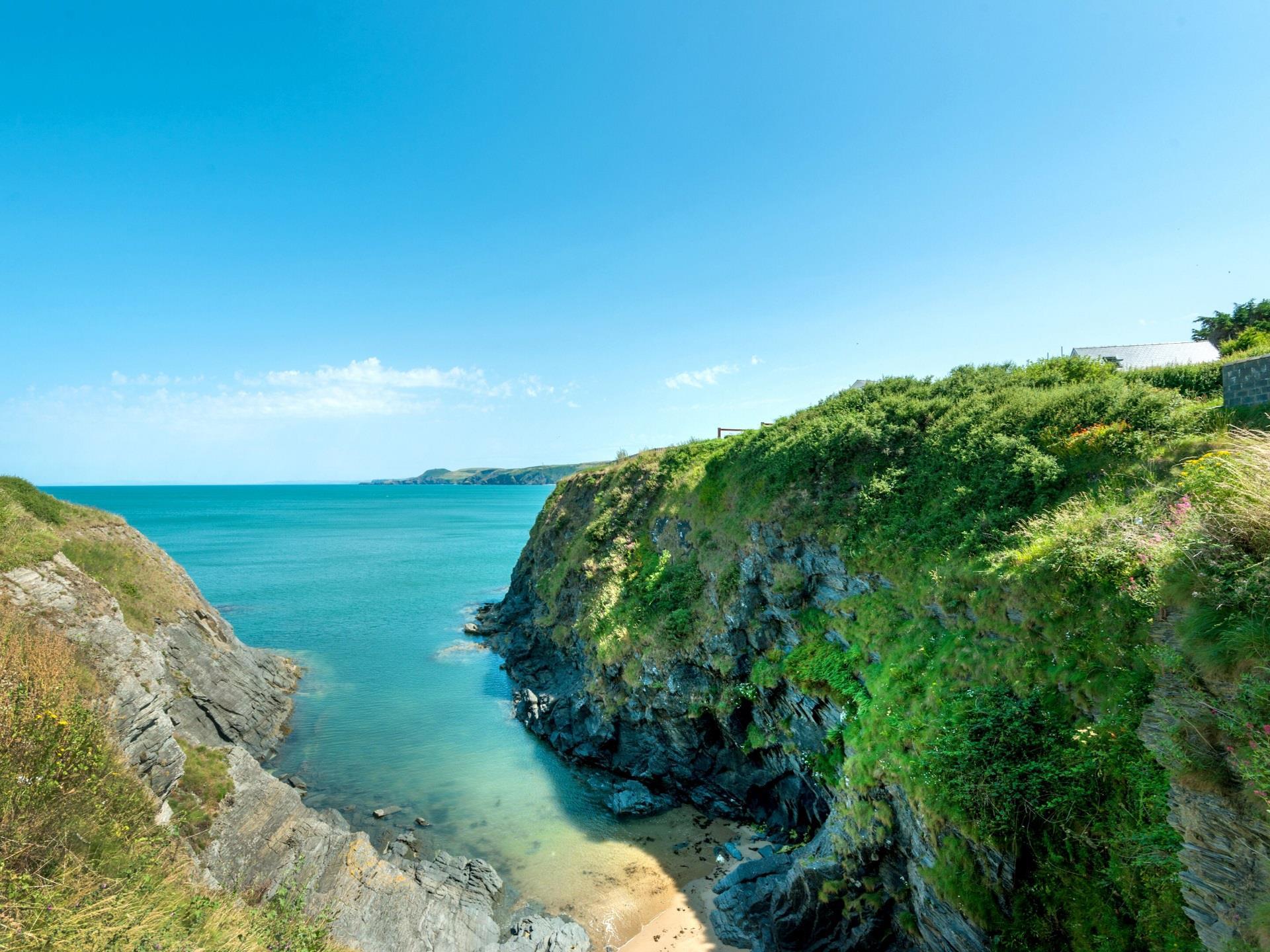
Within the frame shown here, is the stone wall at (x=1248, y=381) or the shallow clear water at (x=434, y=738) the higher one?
the stone wall at (x=1248, y=381)

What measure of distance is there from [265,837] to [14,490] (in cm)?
2287

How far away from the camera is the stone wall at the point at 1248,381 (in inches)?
480

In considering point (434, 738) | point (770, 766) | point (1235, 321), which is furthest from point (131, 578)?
point (1235, 321)

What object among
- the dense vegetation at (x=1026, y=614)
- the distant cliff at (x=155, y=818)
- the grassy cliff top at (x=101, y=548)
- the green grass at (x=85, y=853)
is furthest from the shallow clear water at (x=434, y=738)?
the grassy cliff top at (x=101, y=548)

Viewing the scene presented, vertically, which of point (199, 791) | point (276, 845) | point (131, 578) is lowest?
point (276, 845)

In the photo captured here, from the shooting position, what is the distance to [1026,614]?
11.5 meters

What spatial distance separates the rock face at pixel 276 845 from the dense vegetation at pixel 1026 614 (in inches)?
380

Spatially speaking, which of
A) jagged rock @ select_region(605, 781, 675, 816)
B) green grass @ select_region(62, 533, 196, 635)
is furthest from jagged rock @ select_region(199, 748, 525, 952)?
green grass @ select_region(62, 533, 196, 635)

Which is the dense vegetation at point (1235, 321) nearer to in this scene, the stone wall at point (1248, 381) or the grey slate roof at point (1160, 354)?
Result: the grey slate roof at point (1160, 354)

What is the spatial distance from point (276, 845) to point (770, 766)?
15.2 m

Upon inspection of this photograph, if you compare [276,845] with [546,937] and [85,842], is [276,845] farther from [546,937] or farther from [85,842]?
[546,937]

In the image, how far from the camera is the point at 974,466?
1636 cm

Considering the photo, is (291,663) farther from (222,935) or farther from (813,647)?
(813,647)

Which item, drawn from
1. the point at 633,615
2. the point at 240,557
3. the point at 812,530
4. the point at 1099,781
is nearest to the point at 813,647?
the point at 812,530
